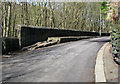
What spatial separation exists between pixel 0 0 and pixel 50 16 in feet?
57.3

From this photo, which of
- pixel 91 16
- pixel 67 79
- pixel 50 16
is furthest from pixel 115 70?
pixel 91 16

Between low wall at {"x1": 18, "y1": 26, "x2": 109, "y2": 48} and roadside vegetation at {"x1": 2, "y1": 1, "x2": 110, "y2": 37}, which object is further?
roadside vegetation at {"x1": 2, "y1": 1, "x2": 110, "y2": 37}

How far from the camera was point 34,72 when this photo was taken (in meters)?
6.45

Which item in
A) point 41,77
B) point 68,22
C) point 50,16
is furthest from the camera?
point 68,22

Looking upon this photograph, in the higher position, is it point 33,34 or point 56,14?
point 56,14

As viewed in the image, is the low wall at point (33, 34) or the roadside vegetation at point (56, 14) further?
the roadside vegetation at point (56, 14)

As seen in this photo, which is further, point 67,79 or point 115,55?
point 115,55

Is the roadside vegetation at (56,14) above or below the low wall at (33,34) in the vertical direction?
above

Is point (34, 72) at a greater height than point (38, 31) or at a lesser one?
lesser

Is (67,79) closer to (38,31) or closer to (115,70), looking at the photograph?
(115,70)

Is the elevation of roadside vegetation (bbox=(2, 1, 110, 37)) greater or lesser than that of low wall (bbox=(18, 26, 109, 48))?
greater

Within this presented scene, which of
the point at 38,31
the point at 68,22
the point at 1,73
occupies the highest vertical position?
the point at 68,22

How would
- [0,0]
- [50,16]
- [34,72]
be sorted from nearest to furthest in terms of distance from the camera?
1. [34,72]
2. [0,0]
3. [50,16]

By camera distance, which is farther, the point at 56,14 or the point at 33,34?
the point at 56,14
